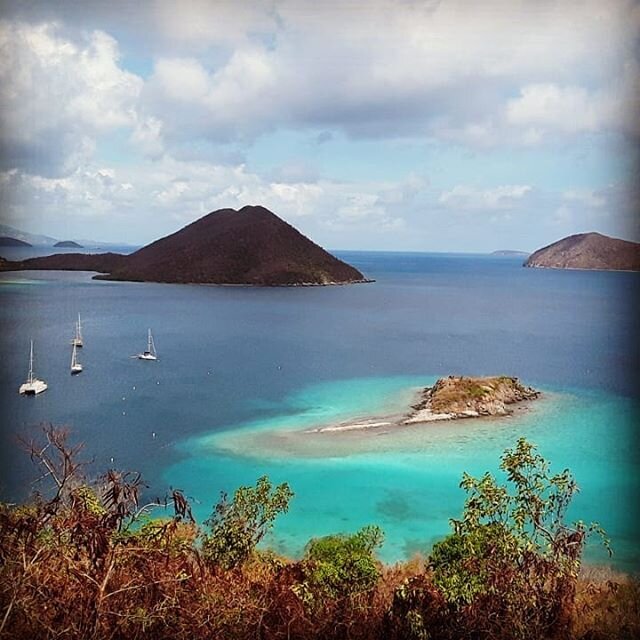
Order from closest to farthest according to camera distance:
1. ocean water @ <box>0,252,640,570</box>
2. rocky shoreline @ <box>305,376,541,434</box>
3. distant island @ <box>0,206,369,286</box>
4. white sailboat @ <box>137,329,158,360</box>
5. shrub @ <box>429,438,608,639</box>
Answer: shrub @ <box>429,438,608,639</box>, ocean water @ <box>0,252,640,570</box>, rocky shoreline @ <box>305,376,541,434</box>, white sailboat @ <box>137,329,158,360</box>, distant island @ <box>0,206,369,286</box>

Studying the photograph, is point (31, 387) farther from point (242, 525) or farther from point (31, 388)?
point (242, 525)

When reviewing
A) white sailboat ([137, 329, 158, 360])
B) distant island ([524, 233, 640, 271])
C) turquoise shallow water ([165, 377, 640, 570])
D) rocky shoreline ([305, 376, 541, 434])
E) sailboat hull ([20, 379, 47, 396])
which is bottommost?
turquoise shallow water ([165, 377, 640, 570])

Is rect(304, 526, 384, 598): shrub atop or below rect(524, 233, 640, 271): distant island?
below

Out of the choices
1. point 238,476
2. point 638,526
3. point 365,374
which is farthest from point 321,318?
point 638,526

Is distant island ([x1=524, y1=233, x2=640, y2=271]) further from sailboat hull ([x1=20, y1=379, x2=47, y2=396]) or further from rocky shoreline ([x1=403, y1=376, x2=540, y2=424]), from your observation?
sailboat hull ([x1=20, y1=379, x2=47, y2=396])

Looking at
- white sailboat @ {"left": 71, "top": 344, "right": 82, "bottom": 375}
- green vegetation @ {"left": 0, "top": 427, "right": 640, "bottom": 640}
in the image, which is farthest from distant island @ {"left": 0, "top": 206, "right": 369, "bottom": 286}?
green vegetation @ {"left": 0, "top": 427, "right": 640, "bottom": 640}

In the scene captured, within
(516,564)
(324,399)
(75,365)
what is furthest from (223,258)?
(516,564)

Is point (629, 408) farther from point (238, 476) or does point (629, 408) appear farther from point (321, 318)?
point (321, 318)
